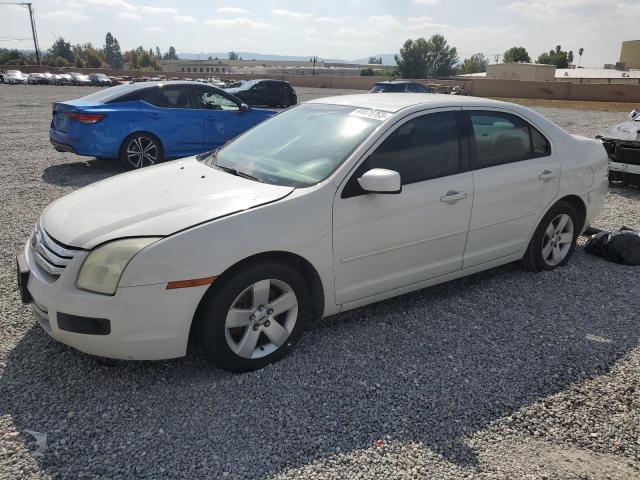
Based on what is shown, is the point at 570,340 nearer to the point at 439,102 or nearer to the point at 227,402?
the point at 439,102

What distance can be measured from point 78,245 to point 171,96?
6.88 m

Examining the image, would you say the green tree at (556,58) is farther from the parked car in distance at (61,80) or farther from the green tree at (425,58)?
the parked car in distance at (61,80)

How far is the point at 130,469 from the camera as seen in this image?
254 centimetres

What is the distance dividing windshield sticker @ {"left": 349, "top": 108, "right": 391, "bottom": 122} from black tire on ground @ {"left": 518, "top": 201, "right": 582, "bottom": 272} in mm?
1869

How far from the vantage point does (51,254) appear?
10.2ft

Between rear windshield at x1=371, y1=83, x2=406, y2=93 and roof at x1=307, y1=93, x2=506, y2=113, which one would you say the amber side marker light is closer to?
roof at x1=307, y1=93, x2=506, y2=113

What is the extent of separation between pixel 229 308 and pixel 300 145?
1428mm

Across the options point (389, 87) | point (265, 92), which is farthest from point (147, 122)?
point (389, 87)

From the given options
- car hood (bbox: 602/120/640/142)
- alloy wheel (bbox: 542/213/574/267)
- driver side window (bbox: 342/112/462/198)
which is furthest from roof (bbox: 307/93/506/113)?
car hood (bbox: 602/120/640/142)

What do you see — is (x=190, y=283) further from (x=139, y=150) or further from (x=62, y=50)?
(x=62, y=50)

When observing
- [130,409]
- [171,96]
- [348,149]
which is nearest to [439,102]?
[348,149]

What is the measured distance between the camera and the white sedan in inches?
117

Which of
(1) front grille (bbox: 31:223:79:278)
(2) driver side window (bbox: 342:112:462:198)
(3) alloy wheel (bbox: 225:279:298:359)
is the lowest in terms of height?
(3) alloy wheel (bbox: 225:279:298:359)

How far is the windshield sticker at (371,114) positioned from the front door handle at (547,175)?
1590 millimetres
